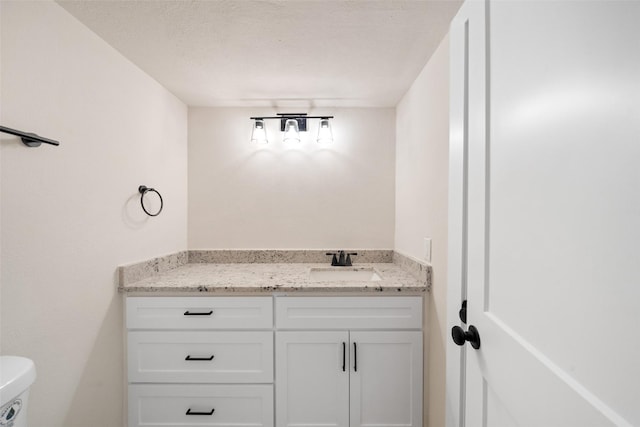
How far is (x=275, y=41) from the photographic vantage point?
1367 mm

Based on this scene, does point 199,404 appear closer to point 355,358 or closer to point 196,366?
point 196,366

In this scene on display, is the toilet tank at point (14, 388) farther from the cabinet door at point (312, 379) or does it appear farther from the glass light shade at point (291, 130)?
the glass light shade at point (291, 130)

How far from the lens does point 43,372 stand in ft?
3.66

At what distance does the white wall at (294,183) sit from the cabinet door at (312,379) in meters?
0.81

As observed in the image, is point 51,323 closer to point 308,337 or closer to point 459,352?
point 308,337

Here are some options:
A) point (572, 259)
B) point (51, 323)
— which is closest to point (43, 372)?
point (51, 323)

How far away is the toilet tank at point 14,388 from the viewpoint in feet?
2.56

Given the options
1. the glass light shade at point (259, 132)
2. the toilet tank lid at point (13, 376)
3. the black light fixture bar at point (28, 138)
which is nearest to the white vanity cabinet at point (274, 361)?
the toilet tank lid at point (13, 376)

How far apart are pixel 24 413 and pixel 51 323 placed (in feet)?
1.23

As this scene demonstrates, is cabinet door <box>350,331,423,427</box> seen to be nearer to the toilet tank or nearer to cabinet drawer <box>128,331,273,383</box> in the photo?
cabinet drawer <box>128,331,273,383</box>

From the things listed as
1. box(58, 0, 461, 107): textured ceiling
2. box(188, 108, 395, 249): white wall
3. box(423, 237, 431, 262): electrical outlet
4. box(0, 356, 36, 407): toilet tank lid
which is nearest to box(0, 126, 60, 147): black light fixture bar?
box(58, 0, 461, 107): textured ceiling

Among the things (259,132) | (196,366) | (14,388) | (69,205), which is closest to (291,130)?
(259,132)

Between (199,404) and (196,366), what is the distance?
208 mm

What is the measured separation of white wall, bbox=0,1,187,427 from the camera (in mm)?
1018
